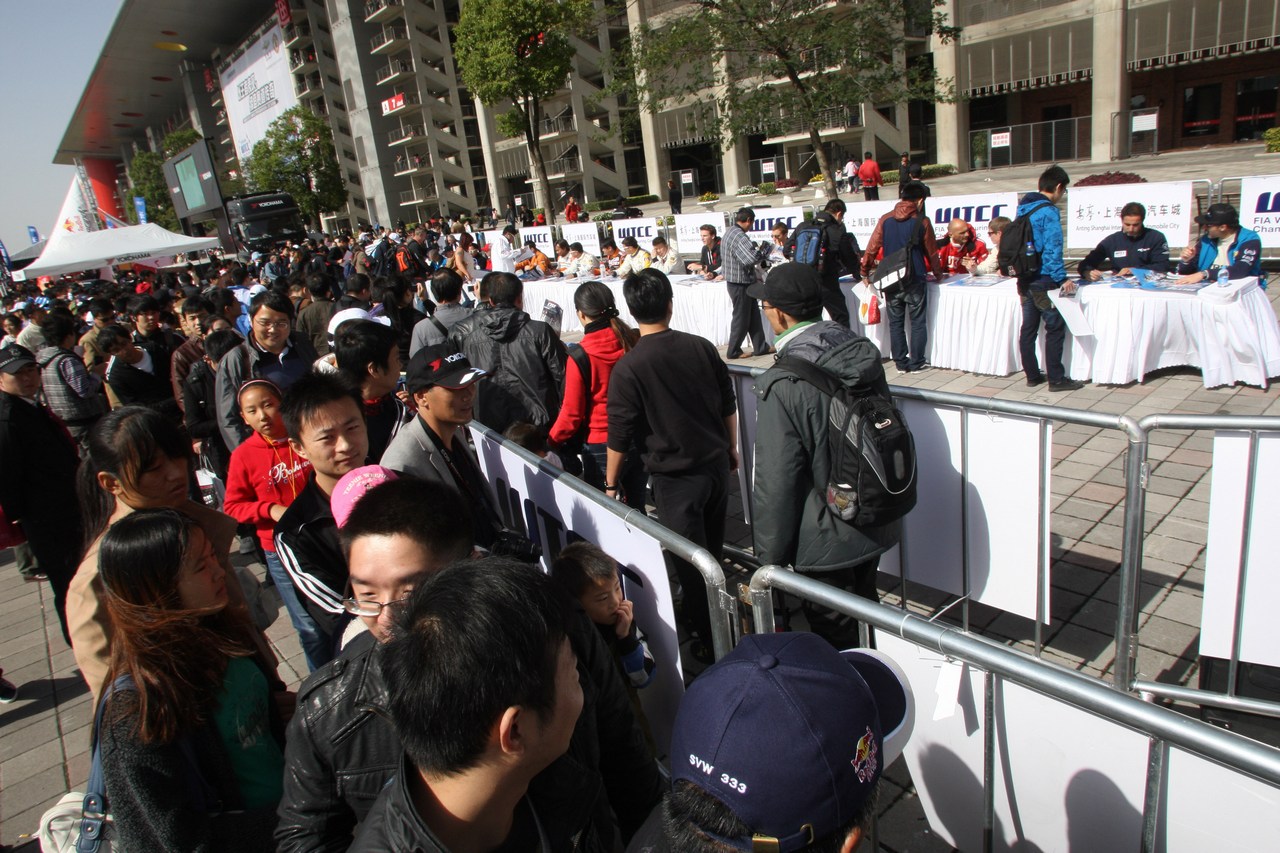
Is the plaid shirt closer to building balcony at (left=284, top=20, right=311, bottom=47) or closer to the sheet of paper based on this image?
the sheet of paper

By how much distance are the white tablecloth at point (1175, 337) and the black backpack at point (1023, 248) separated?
74 centimetres

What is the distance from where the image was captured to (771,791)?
1.04 m

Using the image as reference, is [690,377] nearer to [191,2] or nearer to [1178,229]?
[1178,229]

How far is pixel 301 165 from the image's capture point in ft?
157

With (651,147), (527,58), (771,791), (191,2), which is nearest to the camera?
(771,791)

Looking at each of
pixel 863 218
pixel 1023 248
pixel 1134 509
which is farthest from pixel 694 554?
pixel 863 218

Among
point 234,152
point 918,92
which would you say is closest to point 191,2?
point 234,152

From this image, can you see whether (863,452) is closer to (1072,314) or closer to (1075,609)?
(1075,609)

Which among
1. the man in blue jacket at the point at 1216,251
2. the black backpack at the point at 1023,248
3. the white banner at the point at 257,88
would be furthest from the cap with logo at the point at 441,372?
the white banner at the point at 257,88

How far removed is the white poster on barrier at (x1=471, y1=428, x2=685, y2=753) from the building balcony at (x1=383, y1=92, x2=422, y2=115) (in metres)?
54.1

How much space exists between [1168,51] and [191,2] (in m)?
76.6

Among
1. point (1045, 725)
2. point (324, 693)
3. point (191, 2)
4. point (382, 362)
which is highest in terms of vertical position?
point (191, 2)

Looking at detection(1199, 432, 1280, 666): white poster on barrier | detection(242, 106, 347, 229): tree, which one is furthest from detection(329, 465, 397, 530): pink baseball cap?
detection(242, 106, 347, 229): tree

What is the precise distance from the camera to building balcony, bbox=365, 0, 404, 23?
48.0m
